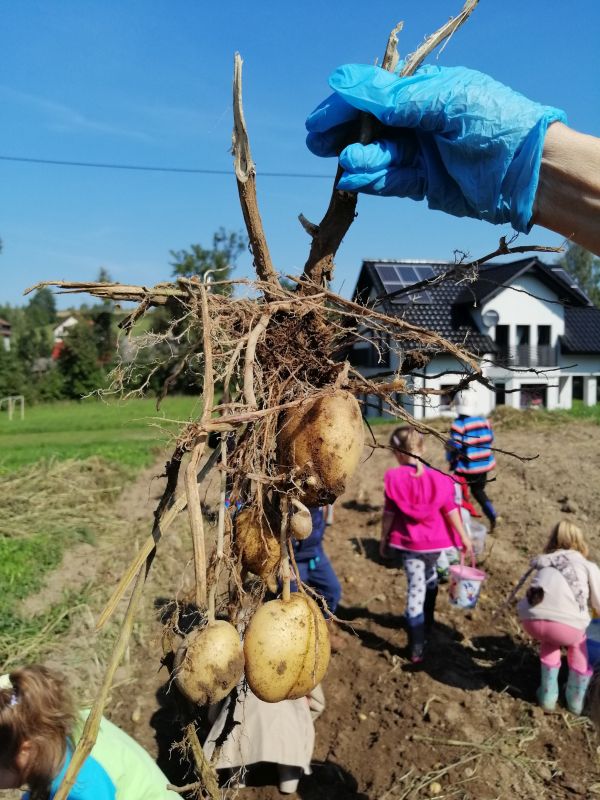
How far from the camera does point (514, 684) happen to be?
4645 millimetres

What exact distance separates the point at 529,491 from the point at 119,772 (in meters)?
7.69

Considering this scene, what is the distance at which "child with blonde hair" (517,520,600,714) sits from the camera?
13.6 feet

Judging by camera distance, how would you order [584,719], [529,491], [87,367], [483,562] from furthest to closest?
[87,367] → [529,491] → [483,562] → [584,719]

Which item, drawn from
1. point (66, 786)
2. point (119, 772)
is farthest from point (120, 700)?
point (66, 786)

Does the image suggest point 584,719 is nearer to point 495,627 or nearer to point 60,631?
point 495,627

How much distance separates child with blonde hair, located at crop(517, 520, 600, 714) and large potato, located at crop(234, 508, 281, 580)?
320 cm

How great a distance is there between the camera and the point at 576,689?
427 cm

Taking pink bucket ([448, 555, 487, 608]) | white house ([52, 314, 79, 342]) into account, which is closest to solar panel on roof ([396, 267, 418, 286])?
pink bucket ([448, 555, 487, 608])

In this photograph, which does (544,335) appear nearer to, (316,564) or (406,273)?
(406,273)

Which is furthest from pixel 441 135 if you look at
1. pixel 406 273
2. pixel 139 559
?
pixel 406 273

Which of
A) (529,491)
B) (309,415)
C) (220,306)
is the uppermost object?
(220,306)

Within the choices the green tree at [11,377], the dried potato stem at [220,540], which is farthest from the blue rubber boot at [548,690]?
the green tree at [11,377]

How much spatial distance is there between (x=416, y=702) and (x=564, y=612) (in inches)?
45.9

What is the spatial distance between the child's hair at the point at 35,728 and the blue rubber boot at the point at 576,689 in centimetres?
332
